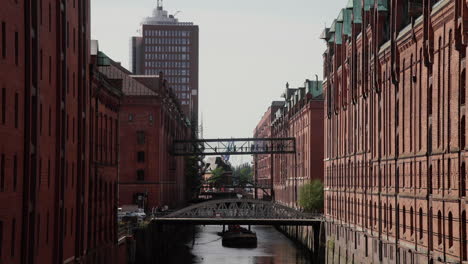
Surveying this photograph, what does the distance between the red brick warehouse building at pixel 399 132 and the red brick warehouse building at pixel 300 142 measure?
23546 millimetres

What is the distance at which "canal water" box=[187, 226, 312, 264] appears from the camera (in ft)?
282

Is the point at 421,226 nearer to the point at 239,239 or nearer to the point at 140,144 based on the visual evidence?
the point at 140,144

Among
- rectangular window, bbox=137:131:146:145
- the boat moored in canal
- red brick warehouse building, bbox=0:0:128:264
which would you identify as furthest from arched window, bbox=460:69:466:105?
the boat moored in canal

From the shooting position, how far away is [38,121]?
36438 millimetres

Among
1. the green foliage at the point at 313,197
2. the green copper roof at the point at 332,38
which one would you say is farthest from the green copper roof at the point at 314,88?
the green copper roof at the point at 332,38

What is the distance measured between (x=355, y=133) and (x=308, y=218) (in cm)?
1948

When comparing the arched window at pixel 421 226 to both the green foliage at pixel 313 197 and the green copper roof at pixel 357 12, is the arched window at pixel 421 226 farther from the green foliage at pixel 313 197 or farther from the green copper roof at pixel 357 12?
the green foliage at pixel 313 197

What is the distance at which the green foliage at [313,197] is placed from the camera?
98.8 m

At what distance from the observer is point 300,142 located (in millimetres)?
117250

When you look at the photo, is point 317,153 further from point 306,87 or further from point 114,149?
point 114,149

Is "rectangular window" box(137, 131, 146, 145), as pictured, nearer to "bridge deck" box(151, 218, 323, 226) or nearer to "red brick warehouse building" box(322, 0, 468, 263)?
"bridge deck" box(151, 218, 323, 226)

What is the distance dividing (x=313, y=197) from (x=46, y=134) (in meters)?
61.6

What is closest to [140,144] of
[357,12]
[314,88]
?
[314,88]

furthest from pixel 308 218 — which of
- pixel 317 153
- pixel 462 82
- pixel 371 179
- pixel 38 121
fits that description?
pixel 38 121
